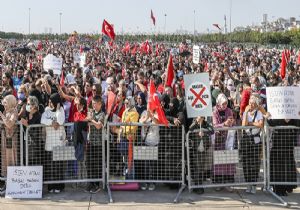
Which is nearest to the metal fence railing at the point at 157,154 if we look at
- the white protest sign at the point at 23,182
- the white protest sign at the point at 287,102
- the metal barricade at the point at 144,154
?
the metal barricade at the point at 144,154

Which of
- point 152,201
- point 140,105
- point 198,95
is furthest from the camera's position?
point 140,105

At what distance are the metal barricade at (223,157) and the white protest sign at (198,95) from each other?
17.5 inches

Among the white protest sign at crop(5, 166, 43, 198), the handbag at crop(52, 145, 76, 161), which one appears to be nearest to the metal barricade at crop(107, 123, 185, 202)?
the handbag at crop(52, 145, 76, 161)

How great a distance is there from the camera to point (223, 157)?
7.93 meters

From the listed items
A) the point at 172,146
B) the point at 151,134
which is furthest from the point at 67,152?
the point at 172,146

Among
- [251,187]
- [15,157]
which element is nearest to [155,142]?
[251,187]

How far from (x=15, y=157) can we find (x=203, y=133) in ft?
10.5

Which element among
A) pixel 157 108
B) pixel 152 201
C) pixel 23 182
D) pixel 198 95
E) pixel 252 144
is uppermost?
pixel 198 95

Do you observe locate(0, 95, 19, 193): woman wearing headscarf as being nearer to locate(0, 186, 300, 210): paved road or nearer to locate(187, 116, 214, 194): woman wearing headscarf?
locate(0, 186, 300, 210): paved road

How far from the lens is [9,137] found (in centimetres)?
787

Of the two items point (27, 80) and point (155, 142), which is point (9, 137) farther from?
point (27, 80)

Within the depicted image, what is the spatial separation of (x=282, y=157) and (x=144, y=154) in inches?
92.6

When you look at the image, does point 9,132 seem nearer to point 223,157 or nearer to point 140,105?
point 140,105

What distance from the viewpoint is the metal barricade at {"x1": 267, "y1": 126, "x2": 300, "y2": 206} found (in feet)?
26.0
